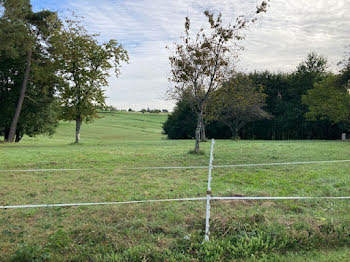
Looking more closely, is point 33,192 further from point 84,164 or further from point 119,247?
point 84,164

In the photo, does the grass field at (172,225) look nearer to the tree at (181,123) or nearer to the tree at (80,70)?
the tree at (80,70)

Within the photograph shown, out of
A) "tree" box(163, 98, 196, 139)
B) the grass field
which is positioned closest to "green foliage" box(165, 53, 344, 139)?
"tree" box(163, 98, 196, 139)

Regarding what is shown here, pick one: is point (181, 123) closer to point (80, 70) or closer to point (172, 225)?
point (80, 70)

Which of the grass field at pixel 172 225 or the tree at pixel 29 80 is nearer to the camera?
the grass field at pixel 172 225

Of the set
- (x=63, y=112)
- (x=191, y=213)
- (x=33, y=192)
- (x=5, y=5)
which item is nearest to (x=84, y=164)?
(x=33, y=192)

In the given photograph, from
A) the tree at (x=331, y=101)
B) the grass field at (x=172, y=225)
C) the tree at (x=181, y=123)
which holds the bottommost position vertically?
the grass field at (x=172, y=225)

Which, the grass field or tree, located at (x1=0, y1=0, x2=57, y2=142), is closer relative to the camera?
the grass field

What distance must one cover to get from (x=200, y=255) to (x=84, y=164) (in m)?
7.71

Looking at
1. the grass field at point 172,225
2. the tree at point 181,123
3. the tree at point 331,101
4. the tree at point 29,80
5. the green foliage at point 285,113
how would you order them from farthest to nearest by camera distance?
the tree at point 181,123 < the green foliage at point 285,113 < the tree at point 331,101 < the tree at point 29,80 < the grass field at point 172,225

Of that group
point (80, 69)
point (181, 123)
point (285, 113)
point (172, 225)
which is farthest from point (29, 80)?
point (285, 113)

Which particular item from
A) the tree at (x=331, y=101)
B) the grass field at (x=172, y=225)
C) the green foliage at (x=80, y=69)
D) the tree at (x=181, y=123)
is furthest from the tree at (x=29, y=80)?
the tree at (x=331, y=101)

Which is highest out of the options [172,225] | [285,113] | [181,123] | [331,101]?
[331,101]

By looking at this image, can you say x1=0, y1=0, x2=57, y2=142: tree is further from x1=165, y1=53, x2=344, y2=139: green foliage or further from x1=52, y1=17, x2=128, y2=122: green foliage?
x1=165, y1=53, x2=344, y2=139: green foliage

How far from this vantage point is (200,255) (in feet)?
11.8
